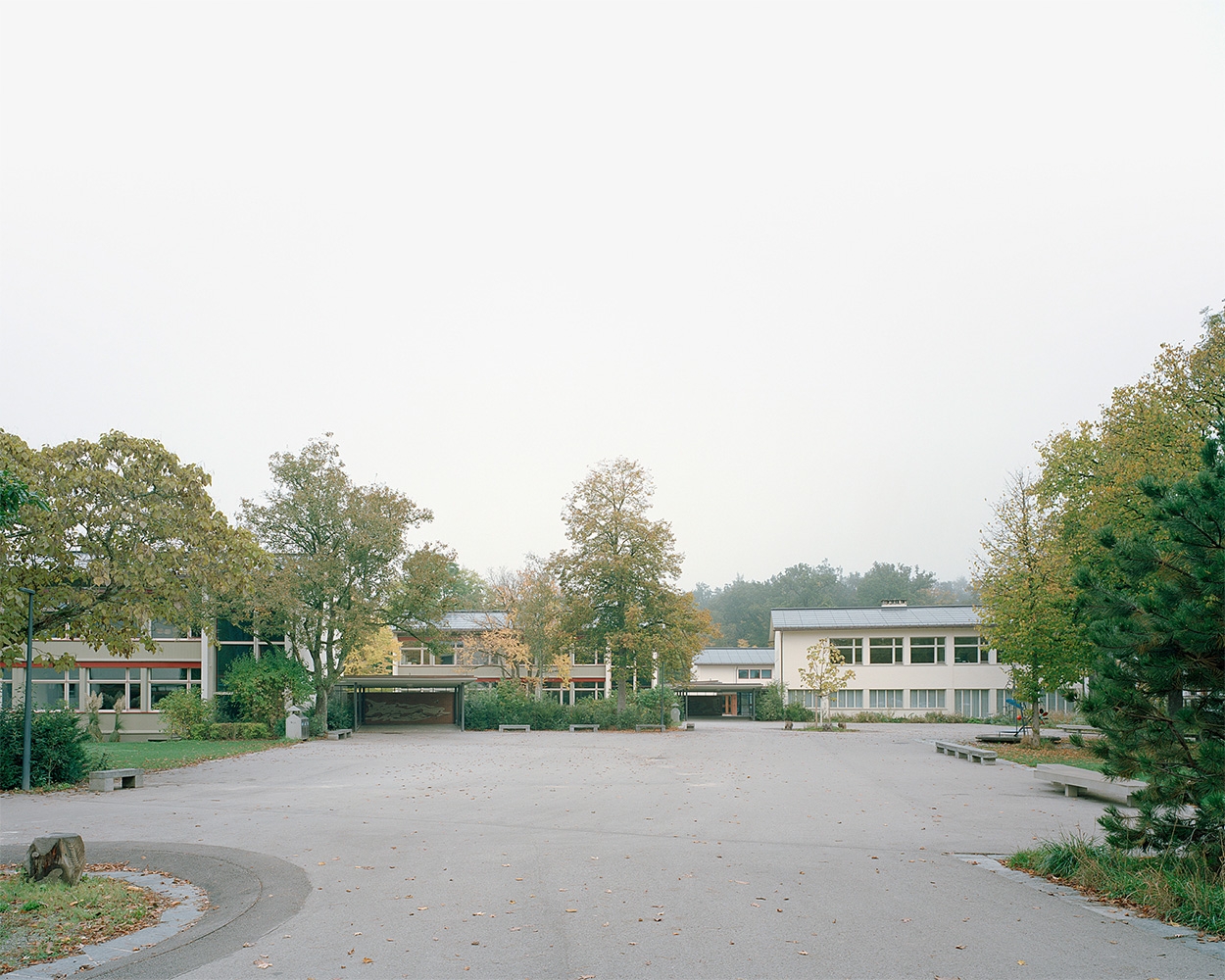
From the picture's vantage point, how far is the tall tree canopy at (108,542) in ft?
58.9

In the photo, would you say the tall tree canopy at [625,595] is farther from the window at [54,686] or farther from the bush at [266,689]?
the window at [54,686]

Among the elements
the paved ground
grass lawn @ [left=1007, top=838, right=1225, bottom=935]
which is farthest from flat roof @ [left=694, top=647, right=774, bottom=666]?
grass lawn @ [left=1007, top=838, right=1225, bottom=935]

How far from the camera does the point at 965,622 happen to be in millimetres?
55500

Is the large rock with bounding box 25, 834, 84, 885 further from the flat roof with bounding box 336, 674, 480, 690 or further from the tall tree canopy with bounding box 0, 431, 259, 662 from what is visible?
the flat roof with bounding box 336, 674, 480, 690

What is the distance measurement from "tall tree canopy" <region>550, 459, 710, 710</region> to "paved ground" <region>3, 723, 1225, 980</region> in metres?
20.3

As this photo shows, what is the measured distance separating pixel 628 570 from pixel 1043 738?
1802cm

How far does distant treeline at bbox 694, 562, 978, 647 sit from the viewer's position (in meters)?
101

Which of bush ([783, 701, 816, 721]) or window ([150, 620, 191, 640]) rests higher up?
window ([150, 620, 191, 640])

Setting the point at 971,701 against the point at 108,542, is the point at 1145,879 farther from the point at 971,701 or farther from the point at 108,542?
the point at 971,701

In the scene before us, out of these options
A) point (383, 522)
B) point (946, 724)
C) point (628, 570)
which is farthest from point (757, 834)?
point (946, 724)

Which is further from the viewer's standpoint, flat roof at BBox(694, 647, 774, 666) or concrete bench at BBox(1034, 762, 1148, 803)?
flat roof at BBox(694, 647, 774, 666)

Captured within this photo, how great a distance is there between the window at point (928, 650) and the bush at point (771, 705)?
339 inches

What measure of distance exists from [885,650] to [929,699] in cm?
370

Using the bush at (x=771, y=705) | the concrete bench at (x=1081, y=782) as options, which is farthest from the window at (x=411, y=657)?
the concrete bench at (x=1081, y=782)
